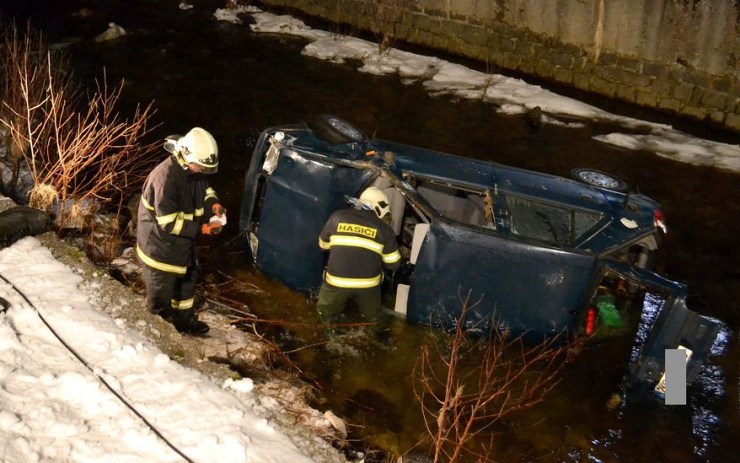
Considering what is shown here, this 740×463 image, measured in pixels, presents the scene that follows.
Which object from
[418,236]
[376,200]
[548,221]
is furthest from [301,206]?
[548,221]

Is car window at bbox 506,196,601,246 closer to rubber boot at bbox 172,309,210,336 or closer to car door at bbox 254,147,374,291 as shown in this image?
car door at bbox 254,147,374,291

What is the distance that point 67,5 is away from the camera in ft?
51.3


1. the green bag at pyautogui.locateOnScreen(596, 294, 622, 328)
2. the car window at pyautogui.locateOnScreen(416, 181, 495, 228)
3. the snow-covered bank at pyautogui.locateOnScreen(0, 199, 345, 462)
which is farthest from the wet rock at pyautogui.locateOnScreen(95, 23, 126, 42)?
the green bag at pyautogui.locateOnScreen(596, 294, 622, 328)

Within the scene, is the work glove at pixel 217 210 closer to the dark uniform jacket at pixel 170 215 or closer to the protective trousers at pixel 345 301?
the dark uniform jacket at pixel 170 215

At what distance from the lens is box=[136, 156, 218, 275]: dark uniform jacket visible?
483 centimetres

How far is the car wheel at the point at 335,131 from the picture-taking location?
235 inches

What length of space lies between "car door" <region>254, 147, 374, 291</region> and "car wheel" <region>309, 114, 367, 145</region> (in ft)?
1.15

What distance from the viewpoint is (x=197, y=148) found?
4.78 metres

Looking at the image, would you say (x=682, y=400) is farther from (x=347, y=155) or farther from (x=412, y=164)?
(x=347, y=155)

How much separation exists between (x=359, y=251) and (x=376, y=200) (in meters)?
0.43

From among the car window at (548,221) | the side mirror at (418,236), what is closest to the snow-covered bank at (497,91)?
the car window at (548,221)

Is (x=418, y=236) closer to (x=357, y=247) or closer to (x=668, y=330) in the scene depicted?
(x=357, y=247)

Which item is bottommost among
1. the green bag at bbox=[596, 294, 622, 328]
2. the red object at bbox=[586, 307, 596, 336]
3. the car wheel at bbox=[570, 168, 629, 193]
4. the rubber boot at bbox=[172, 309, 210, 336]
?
the rubber boot at bbox=[172, 309, 210, 336]

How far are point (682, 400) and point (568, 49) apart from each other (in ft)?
28.8
